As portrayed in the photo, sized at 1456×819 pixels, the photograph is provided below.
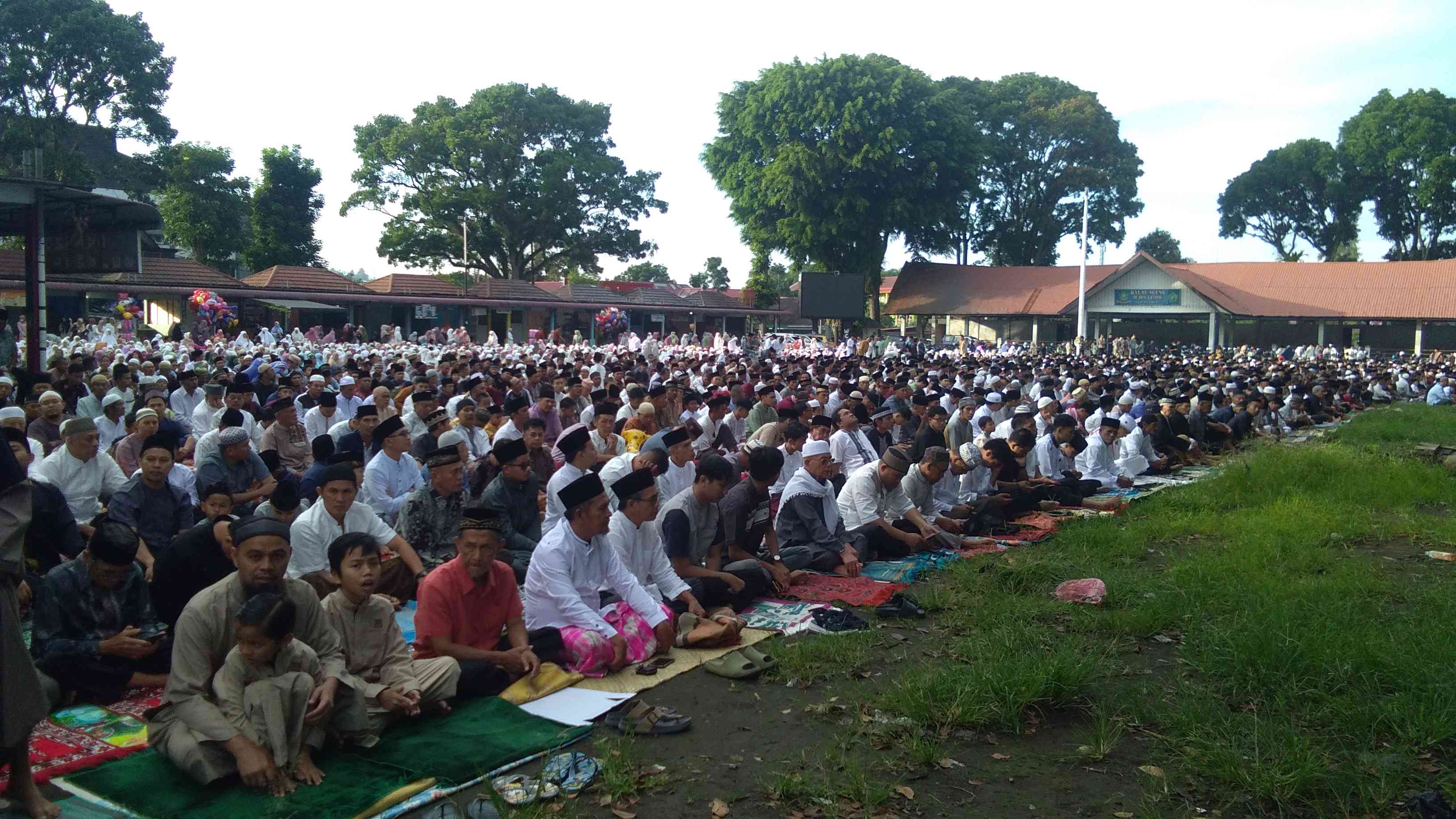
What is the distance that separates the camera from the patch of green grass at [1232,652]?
3.77 m

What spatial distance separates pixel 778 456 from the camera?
20.0 feet

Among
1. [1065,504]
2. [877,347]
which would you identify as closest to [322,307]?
[877,347]

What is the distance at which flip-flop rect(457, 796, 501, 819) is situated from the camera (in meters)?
3.35

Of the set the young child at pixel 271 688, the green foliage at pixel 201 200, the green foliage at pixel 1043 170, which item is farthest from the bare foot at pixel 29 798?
the green foliage at pixel 1043 170

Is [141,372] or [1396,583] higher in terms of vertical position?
[141,372]

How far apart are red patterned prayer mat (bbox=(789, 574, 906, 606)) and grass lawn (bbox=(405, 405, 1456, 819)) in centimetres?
25

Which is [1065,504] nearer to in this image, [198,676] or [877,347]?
[198,676]

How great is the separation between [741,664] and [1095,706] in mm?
1546

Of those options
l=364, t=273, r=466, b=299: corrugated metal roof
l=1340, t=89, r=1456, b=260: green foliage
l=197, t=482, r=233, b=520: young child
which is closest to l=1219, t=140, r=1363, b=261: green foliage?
l=1340, t=89, r=1456, b=260: green foliage

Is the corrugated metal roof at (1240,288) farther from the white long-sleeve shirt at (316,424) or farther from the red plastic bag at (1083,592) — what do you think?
the red plastic bag at (1083,592)

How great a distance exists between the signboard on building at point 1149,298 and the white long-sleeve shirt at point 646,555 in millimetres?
33085

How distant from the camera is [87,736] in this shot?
4.02 metres

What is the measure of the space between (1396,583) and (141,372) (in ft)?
40.5

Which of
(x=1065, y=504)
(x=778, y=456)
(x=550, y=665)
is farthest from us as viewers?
(x=1065, y=504)
